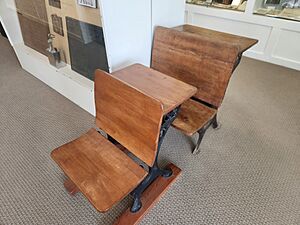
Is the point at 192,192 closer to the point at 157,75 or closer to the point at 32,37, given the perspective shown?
the point at 157,75

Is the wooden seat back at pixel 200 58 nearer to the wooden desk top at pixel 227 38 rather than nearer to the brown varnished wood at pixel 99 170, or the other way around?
the wooden desk top at pixel 227 38

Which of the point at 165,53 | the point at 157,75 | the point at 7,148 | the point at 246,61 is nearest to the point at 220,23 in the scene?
the point at 246,61

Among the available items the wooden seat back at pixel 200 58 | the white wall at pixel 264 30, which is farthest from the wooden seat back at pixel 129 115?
the white wall at pixel 264 30

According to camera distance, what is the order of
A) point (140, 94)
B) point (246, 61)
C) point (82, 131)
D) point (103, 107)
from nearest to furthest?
point (140, 94) < point (103, 107) < point (82, 131) < point (246, 61)

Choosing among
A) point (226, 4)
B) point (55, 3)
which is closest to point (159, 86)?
point (55, 3)

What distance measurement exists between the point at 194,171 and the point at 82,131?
3.36ft

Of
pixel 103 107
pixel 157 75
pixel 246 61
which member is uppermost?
pixel 157 75

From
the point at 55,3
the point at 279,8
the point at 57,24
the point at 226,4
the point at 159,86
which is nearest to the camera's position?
the point at 159,86

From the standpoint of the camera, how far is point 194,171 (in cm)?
158

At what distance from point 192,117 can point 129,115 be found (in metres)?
0.57

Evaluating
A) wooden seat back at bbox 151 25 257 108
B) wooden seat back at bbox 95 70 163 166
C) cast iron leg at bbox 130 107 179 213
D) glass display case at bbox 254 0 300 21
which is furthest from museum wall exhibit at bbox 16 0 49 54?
glass display case at bbox 254 0 300 21

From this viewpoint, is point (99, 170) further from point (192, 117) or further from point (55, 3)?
point (55, 3)

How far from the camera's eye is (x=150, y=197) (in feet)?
4.48

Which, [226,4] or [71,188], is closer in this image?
[71,188]
